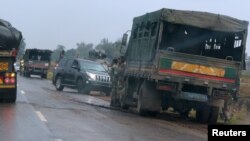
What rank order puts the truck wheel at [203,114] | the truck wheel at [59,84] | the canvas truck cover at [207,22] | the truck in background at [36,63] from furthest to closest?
the truck in background at [36,63]
the truck wheel at [59,84]
the truck wheel at [203,114]
the canvas truck cover at [207,22]

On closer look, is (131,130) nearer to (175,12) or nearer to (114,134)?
(114,134)

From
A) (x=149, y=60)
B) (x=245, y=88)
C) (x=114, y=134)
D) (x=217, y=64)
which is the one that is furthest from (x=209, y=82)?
(x=245, y=88)

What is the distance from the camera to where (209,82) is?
1661 centimetres

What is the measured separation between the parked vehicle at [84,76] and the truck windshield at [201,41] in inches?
409

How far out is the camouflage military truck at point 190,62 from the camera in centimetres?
1638

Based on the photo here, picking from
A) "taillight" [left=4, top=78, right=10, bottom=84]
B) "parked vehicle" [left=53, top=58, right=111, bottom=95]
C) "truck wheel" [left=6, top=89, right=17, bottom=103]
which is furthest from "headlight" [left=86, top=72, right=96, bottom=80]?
"taillight" [left=4, top=78, right=10, bottom=84]

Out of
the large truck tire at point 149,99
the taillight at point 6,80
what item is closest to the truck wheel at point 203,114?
the large truck tire at point 149,99

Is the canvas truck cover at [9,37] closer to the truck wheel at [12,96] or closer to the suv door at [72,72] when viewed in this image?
the truck wheel at [12,96]

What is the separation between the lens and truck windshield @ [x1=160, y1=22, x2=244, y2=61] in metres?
17.6

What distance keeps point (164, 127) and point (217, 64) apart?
10.5ft

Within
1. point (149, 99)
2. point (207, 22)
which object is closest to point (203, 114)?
point (149, 99)

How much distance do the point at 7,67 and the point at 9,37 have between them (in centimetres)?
115

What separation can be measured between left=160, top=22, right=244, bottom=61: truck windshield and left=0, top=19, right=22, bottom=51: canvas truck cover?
4743 millimetres

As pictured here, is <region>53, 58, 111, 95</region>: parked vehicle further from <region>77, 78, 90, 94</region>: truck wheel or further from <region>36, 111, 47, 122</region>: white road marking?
<region>36, 111, 47, 122</region>: white road marking
